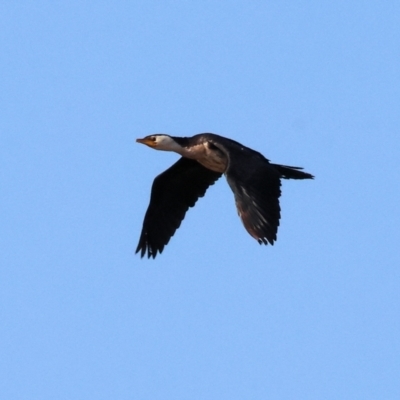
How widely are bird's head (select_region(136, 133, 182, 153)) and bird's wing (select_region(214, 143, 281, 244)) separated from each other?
1.34 metres

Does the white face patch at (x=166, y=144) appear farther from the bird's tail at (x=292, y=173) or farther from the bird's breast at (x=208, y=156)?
the bird's tail at (x=292, y=173)

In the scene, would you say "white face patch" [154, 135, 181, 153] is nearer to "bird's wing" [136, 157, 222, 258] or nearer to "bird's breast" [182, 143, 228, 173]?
"bird's breast" [182, 143, 228, 173]

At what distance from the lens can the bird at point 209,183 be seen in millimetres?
19000

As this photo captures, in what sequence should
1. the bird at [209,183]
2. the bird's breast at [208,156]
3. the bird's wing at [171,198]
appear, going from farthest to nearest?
the bird's wing at [171,198] < the bird's breast at [208,156] < the bird at [209,183]

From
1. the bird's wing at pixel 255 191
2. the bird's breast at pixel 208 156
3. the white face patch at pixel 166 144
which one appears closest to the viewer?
the bird's wing at pixel 255 191

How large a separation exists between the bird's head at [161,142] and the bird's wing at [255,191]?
134cm

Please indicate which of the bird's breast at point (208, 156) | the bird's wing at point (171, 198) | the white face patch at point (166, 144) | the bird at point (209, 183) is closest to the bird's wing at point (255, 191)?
the bird at point (209, 183)

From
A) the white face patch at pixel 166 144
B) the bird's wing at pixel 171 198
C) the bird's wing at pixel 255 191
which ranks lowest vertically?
the bird's wing at pixel 255 191

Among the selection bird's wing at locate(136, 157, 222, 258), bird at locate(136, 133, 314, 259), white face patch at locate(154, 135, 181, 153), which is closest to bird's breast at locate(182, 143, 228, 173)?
bird at locate(136, 133, 314, 259)

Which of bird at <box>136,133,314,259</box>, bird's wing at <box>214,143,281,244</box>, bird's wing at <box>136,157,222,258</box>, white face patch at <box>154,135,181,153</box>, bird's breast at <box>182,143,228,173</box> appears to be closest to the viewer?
bird's wing at <box>214,143,281,244</box>

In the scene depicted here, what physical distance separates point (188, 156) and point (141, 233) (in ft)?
5.90

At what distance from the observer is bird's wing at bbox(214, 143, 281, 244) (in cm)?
1881

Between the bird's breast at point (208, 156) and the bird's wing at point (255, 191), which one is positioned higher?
the bird's breast at point (208, 156)

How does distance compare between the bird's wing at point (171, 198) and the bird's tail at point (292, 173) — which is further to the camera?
the bird's wing at point (171, 198)
